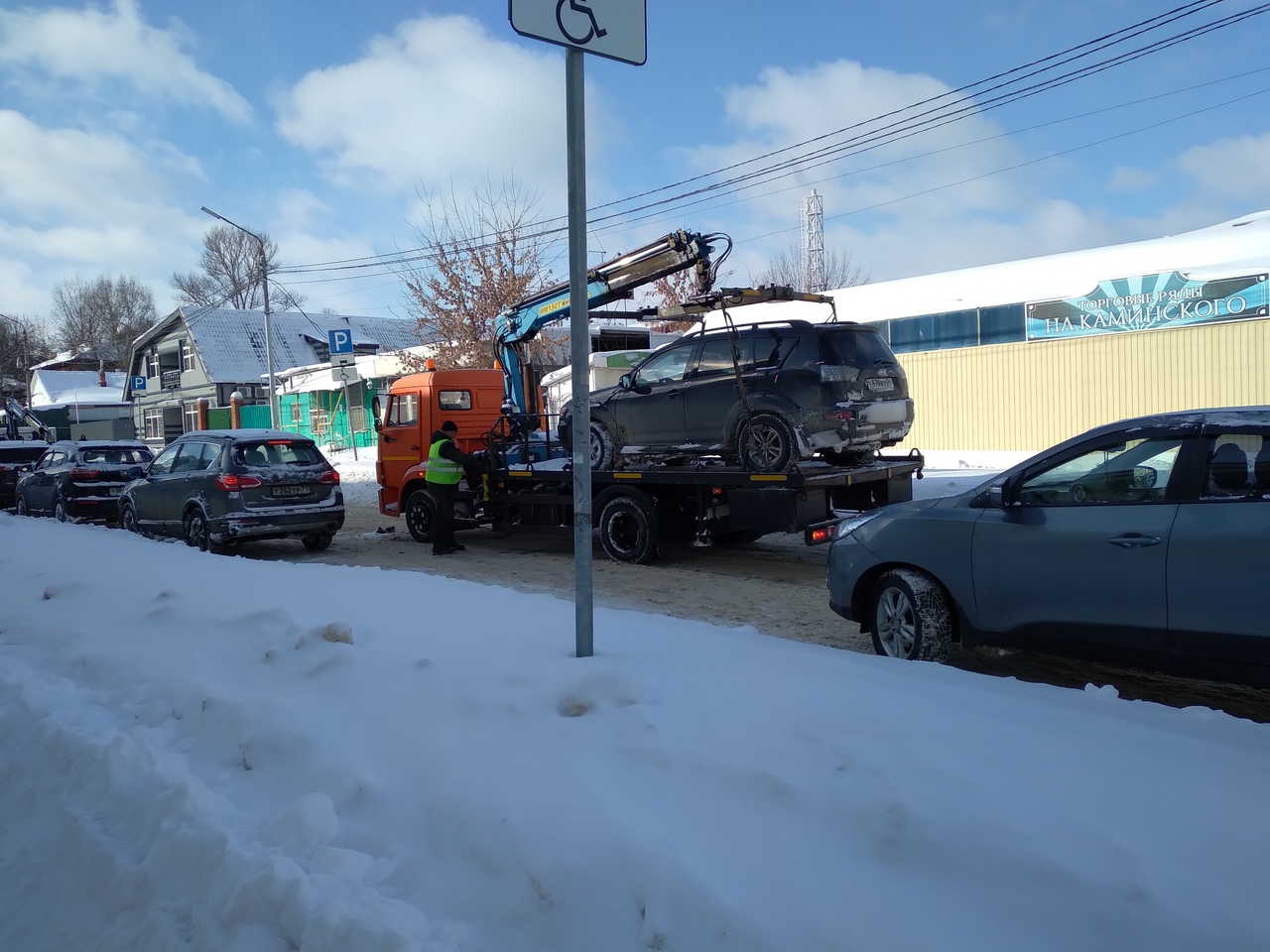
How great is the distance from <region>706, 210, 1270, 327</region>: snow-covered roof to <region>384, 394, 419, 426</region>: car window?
6628mm

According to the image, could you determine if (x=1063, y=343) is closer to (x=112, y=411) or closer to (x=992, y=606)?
(x=992, y=606)

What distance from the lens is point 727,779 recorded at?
3059 mm

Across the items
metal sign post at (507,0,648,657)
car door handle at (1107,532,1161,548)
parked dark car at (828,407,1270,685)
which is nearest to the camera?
metal sign post at (507,0,648,657)

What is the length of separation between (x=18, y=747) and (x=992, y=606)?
16.3 feet

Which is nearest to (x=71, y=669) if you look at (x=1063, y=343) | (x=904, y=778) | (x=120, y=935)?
(x=120, y=935)

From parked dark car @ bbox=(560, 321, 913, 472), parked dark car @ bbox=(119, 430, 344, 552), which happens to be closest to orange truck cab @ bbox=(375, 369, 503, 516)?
parked dark car @ bbox=(119, 430, 344, 552)

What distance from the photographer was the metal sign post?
3957 millimetres

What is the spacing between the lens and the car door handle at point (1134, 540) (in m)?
4.62

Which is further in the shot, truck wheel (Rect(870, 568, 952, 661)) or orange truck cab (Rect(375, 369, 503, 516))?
orange truck cab (Rect(375, 369, 503, 516))

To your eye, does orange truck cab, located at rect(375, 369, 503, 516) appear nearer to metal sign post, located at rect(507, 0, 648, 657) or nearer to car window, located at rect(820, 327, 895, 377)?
car window, located at rect(820, 327, 895, 377)

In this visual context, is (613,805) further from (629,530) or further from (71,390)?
(71,390)

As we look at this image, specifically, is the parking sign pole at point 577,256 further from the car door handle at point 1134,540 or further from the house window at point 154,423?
the house window at point 154,423

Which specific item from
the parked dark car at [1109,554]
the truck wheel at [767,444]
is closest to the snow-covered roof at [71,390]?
the truck wheel at [767,444]

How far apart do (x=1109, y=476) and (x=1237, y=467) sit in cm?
60
